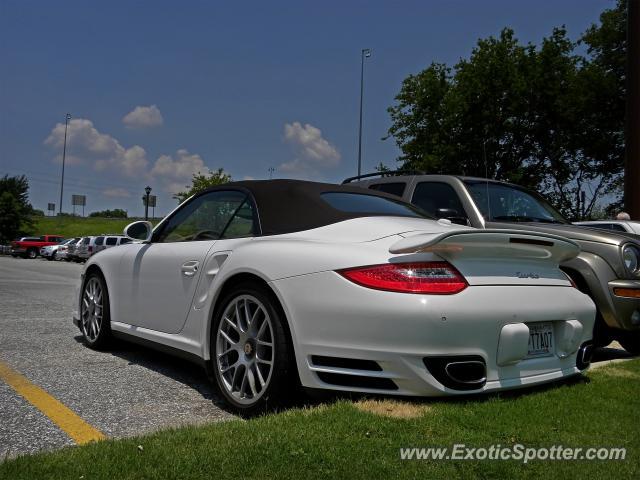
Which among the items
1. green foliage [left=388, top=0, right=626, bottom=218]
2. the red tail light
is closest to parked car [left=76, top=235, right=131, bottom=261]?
green foliage [left=388, top=0, right=626, bottom=218]

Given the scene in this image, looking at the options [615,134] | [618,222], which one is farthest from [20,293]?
[615,134]

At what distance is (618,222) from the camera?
10508 mm

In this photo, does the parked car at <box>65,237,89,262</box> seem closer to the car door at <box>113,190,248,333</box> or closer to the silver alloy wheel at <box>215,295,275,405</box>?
the car door at <box>113,190,248,333</box>

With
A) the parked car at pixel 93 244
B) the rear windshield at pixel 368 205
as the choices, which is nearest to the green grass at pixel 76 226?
the parked car at pixel 93 244

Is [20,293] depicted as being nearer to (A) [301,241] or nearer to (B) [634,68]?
(A) [301,241]

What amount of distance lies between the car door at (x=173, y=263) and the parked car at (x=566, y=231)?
2396mm

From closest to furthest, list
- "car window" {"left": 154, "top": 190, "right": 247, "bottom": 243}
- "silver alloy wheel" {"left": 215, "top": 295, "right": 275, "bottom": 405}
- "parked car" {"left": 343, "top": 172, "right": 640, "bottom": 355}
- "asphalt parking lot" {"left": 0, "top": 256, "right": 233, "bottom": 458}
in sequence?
"asphalt parking lot" {"left": 0, "top": 256, "right": 233, "bottom": 458} < "silver alloy wheel" {"left": 215, "top": 295, "right": 275, "bottom": 405} < "car window" {"left": 154, "top": 190, "right": 247, "bottom": 243} < "parked car" {"left": 343, "top": 172, "right": 640, "bottom": 355}

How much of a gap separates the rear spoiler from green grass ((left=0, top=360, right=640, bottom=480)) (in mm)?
771

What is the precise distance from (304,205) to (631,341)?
3.52 m

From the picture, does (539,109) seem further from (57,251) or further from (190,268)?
(57,251)

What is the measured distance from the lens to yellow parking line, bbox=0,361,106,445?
3.01 metres

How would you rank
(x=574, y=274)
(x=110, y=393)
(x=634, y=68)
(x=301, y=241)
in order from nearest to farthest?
(x=301, y=241) → (x=110, y=393) → (x=574, y=274) → (x=634, y=68)

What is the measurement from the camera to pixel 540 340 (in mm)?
3217

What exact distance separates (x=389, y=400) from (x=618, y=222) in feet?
29.7
